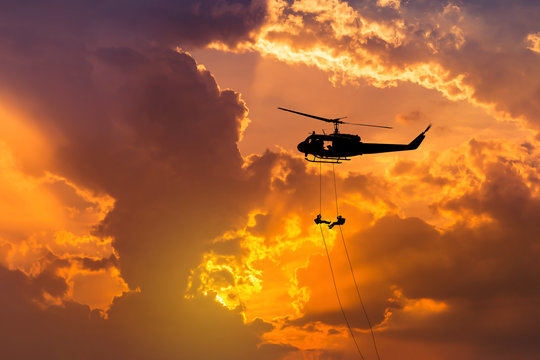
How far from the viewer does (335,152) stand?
97.4 metres

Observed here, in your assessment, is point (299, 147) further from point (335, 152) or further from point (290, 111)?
point (290, 111)

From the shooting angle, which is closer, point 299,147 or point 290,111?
point 290,111

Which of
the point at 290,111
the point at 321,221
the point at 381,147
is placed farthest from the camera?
the point at 381,147

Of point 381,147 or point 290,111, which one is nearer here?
point 290,111

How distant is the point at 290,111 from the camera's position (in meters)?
86.7

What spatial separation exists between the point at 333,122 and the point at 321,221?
17120mm

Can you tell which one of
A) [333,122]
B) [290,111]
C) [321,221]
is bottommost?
[321,221]

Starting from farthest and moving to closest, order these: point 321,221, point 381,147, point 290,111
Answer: point 381,147 → point 321,221 → point 290,111

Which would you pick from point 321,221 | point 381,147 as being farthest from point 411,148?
point 321,221

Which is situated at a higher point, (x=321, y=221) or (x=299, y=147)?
(x=299, y=147)

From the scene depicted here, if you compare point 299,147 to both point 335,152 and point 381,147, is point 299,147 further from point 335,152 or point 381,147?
point 381,147

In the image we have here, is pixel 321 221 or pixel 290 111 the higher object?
pixel 290 111

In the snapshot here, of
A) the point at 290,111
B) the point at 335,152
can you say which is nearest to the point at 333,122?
the point at 335,152

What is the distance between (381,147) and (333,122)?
11.3 m
